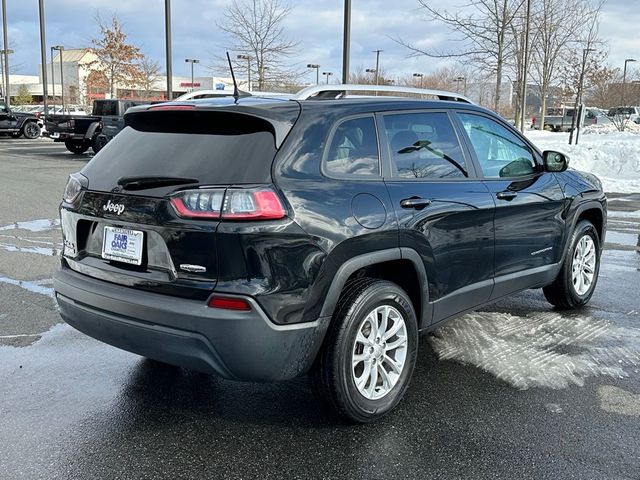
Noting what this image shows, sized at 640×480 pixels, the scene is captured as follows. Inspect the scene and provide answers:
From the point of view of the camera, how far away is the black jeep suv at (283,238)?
301 cm

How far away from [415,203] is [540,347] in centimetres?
177

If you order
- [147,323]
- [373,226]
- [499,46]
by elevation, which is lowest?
[147,323]

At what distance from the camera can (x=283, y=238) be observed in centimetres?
302

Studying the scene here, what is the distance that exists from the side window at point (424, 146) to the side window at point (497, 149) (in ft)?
0.85

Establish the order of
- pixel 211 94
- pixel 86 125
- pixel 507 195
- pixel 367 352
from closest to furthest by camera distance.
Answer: pixel 367 352, pixel 211 94, pixel 507 195, pixel 86 125

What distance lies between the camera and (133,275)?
3.22m

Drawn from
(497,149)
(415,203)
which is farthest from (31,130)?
(415,203)

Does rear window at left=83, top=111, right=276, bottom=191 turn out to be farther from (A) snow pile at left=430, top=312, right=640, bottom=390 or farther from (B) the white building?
(B) the white building

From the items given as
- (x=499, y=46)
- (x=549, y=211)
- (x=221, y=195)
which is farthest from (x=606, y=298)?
(x=499, y=46)

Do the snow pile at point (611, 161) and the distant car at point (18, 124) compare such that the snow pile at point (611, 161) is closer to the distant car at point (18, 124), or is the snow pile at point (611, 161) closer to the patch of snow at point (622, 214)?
the patch of snow at point (622, 214)

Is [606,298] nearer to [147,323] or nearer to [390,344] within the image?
[390,344]

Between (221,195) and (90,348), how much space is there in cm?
218

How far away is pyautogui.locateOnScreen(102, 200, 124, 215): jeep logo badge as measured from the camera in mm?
3270

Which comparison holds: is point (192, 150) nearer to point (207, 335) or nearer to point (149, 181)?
point (149, 181)
